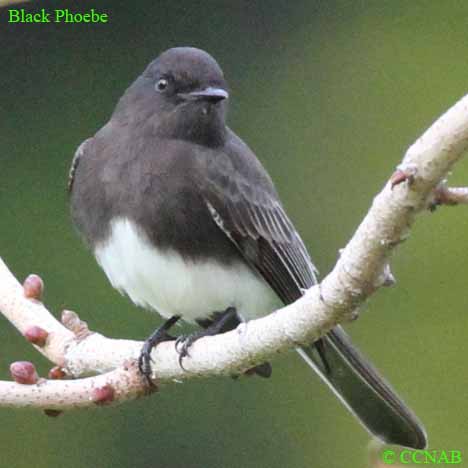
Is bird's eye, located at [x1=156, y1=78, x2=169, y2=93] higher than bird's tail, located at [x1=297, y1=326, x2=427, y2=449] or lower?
higher

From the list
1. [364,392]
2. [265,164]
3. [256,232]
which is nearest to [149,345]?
[256,232]

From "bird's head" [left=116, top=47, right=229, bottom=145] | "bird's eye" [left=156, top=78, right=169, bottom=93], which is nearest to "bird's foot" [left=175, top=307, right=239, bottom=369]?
"bird's head" [left=116, top=47, right=229, bottom=145]

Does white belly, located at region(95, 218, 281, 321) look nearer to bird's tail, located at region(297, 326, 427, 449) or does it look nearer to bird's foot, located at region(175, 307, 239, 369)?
bird's foot, located at region(175, 307, 239, 369)

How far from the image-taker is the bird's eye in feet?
12.7

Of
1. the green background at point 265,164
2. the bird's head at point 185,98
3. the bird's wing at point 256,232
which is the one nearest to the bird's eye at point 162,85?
the bird's head at point 185,98

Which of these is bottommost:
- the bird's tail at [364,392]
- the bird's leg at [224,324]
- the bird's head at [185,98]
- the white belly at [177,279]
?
the bird's tail at [364,392]

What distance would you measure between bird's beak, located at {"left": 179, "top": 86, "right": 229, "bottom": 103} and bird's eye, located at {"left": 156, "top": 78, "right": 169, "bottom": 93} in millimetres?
83

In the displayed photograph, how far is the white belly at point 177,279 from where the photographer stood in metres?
3.68

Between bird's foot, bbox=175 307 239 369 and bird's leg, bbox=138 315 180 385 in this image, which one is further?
bird's foot, bbox=175 307 239 369

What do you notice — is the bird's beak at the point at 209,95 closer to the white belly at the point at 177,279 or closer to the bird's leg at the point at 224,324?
the white belly at the point at 177,279

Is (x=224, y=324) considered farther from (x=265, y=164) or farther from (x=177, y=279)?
(x=265, y=164)

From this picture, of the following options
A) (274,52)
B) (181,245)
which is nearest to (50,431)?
(274,52)

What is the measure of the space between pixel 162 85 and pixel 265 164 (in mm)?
2024

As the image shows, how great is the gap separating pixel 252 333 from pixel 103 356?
27.0 inches
